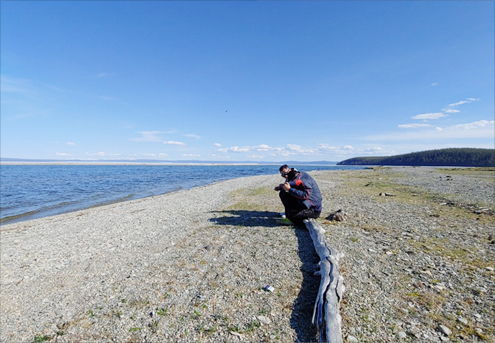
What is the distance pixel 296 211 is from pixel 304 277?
4792 mm

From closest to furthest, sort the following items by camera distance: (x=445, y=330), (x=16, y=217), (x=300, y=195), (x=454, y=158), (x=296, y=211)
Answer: (x=445, y=330), (x=300, y=195), (x=296, y=211), (x=16, y=217), (x=454, y=158)

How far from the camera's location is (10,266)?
926 cm

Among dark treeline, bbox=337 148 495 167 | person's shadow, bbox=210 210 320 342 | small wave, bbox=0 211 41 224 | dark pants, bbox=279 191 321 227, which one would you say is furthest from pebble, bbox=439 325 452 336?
dark treeline, bbox=337 148 495 167

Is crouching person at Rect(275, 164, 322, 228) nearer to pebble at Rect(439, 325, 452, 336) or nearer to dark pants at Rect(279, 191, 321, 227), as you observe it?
dark pants at Rect(279, 191, 321, 227)

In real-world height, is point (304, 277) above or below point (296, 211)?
below

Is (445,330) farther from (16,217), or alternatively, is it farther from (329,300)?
(16,217)

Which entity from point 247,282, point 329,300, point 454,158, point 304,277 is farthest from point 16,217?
point 454,158

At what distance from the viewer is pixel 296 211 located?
11.2 m

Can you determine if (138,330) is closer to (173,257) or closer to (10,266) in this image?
(173,257)

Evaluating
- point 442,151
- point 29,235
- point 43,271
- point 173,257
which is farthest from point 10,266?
point 442,151

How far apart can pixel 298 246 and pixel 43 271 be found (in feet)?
30.3

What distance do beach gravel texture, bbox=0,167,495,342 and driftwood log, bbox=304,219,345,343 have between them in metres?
0.26

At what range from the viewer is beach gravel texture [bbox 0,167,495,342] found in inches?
187

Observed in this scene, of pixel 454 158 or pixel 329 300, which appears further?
pixel 454 158
